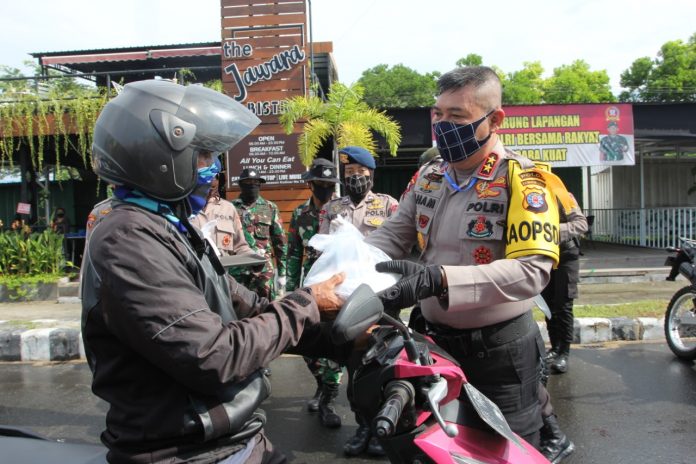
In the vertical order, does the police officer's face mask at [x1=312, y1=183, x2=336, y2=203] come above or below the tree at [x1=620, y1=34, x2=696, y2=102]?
below

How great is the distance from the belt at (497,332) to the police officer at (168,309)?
0.73m

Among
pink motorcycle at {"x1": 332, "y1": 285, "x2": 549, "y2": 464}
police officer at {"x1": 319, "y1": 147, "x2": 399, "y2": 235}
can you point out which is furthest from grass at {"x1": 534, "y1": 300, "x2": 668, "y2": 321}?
pink motorcycle at {"x1": 332, "y1": 285, "x2": 549, "y2": 464}

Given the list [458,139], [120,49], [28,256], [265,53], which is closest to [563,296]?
[458,139]

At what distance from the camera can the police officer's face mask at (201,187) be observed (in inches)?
61.0

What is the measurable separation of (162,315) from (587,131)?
37.1 ft

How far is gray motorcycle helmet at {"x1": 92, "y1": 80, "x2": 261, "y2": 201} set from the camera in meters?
1.41

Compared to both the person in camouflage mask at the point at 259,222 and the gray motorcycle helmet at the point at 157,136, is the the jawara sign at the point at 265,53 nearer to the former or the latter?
the person in camouflage mask at the point at 259,222

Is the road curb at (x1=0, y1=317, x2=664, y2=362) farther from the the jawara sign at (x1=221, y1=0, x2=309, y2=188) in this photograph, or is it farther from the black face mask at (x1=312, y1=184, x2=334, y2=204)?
the the jawara sign at (x1=221, y1=0, x2=309, y2=188)

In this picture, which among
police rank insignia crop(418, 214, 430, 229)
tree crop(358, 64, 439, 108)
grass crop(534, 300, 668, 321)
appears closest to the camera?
police rank insignia crop(418, 214, 430, 229)

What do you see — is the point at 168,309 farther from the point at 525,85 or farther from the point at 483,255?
Result: the point at 525,85

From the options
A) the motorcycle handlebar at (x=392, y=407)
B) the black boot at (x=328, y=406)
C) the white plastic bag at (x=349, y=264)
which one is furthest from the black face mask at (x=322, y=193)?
the motorcycle handlebar at (x=392, y=407)

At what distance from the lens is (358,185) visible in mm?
4414

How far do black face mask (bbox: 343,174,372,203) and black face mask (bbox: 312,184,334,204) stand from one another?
438 millimetres

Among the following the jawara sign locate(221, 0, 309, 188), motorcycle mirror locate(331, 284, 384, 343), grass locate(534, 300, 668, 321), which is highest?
the jawara sign locate(221, 0, 309, 188)
